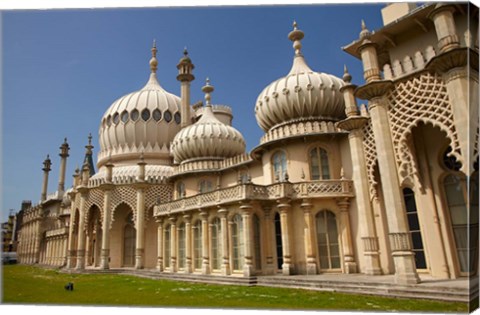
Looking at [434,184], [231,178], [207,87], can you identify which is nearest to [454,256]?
[434,184]

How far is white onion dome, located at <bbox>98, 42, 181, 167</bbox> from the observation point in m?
28.2

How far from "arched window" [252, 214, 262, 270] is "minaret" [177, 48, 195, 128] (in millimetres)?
14516

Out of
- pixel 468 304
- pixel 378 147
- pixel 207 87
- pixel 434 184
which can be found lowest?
pixel 468 304

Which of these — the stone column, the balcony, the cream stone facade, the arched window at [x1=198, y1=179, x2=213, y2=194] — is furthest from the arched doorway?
the stone column

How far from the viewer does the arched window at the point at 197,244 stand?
17.7 metres

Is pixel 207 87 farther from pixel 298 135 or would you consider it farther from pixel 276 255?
pixel 276 255

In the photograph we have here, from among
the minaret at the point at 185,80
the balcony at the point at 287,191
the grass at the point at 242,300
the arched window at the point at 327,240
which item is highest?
the minaret at the point at 185,80

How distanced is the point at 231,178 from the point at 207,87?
9.04 metres

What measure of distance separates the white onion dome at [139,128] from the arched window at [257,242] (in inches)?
563

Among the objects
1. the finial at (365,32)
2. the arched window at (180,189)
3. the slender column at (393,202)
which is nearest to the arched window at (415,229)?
the slender column at (393,202)

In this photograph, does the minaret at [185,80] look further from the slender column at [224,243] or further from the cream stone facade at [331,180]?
the slender column at [224,243]

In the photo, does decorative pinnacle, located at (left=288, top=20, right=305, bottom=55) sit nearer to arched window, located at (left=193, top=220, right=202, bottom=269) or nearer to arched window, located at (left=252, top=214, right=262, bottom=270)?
arched window, located at (left=252, top=214, right=262, bottom=270)

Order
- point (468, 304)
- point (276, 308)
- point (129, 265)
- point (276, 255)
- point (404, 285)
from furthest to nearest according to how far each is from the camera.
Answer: point (129, 265), point (276, 255), point (404, 285), point (276, 308), point (468, 304)

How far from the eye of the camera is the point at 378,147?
11055 mm
